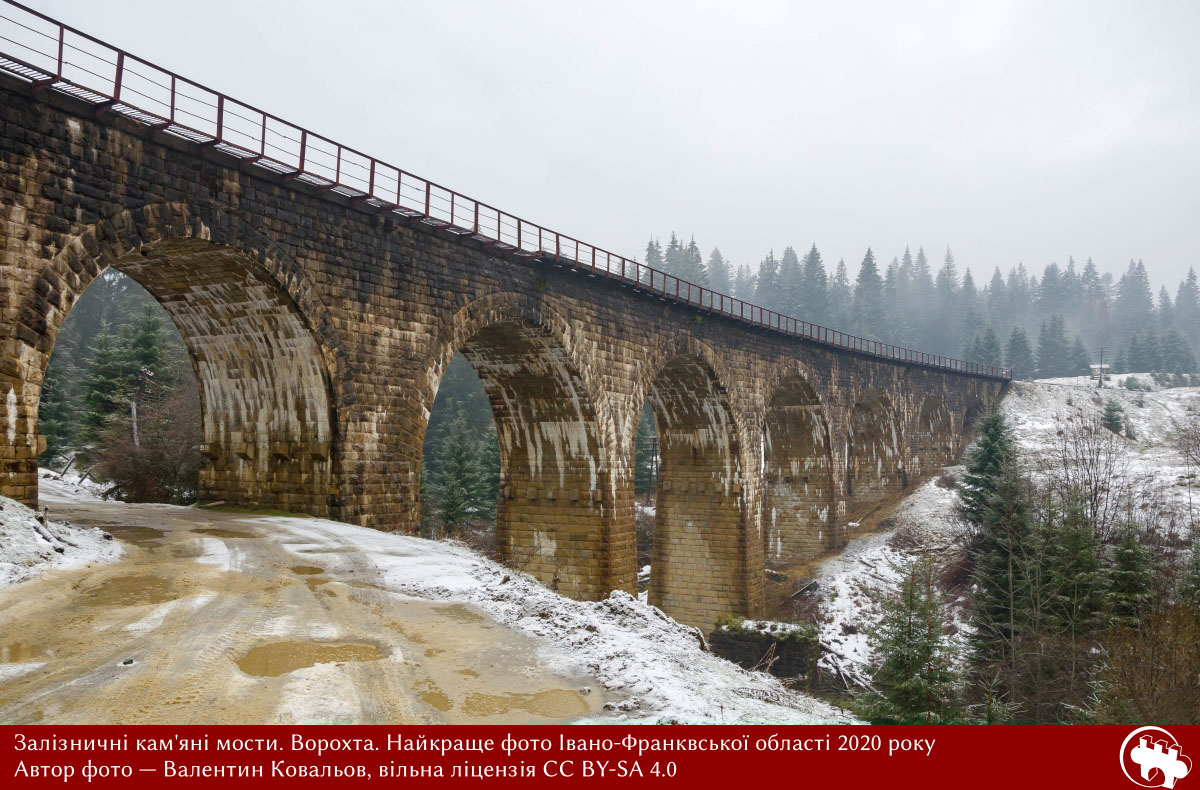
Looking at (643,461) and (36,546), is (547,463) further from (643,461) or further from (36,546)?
(643,461)

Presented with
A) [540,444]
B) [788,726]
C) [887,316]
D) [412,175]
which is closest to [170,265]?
[412,175]

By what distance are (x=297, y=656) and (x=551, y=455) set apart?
17.9 m

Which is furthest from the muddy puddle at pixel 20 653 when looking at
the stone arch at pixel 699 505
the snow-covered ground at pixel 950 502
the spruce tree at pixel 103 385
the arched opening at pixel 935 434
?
the arched opening at pixel 935 434

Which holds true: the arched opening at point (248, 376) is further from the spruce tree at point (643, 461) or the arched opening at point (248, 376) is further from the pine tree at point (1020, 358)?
the pine tree at point (1020, 358)

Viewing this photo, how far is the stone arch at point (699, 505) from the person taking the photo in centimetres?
3014

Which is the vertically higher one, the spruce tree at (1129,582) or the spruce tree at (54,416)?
the spruce tree at (54,416)

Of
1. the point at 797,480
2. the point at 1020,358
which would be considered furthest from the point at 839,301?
the point at 797,480

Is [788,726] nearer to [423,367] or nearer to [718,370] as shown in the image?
[423,367]

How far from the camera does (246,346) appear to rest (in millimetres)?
16391

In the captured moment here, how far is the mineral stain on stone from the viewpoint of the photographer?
6.13 m

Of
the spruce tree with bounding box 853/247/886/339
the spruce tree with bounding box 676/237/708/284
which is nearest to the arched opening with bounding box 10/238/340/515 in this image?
the spruce tree with bounding box 676/237/708/284

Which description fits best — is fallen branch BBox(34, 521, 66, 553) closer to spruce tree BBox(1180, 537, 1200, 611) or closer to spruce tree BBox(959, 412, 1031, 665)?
spruce tree BBox(959, 412, 1031, 665)

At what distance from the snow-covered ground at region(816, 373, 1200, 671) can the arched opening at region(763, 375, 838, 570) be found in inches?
77.6

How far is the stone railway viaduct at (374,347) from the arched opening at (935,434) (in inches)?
869
